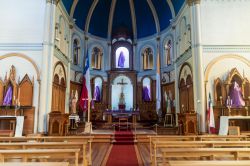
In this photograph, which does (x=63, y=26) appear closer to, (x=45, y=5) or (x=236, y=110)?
(x=45, y=5)

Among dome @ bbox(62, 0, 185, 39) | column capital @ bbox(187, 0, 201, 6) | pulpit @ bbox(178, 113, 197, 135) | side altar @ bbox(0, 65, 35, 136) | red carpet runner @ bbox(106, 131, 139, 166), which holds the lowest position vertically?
red carpet runner @ bbox(106, 131, 139, 166)

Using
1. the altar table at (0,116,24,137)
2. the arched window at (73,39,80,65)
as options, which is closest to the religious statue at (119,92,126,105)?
the arched window at (73,39,80,65)

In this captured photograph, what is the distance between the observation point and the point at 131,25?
19703 mm

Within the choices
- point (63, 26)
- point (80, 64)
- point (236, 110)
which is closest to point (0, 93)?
point (63, 26)

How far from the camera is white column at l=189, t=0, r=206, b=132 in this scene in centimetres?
1127

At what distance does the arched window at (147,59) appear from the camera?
19047 millimetres

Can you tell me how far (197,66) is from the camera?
11703 mm

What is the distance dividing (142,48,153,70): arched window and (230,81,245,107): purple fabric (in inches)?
339

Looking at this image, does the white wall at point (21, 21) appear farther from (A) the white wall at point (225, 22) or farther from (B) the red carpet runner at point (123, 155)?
(A) the white wall at point (225, 22)

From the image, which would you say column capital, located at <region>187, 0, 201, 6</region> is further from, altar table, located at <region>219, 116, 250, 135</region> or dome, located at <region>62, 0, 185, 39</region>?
altar table, located at <region>219, 116, 250, 135</region>

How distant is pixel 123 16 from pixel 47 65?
10.3m

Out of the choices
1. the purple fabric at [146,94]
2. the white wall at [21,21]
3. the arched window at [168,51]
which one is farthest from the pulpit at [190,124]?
the white wall at [21,21]

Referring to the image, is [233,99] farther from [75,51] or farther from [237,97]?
[75,51]

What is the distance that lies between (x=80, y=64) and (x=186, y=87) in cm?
874
